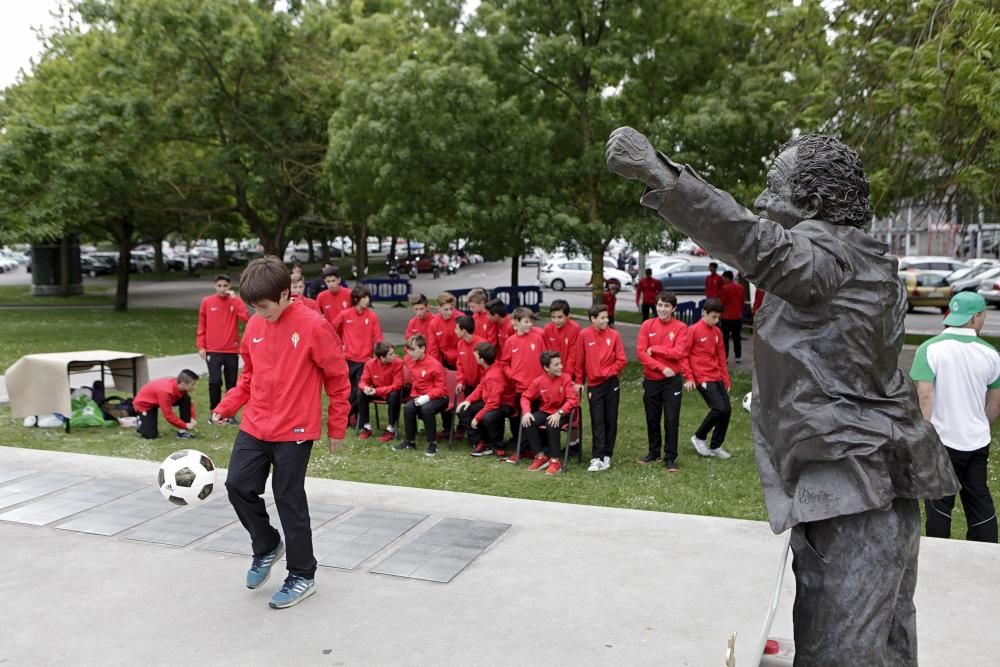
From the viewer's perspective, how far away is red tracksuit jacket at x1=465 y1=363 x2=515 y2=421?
972 centimetres

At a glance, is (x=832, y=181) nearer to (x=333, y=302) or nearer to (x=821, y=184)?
(x=821, y=184)

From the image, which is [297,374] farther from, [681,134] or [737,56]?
[737,56]

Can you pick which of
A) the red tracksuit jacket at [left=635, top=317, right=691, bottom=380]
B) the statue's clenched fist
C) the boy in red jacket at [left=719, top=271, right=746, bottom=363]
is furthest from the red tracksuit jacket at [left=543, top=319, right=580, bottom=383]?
the boy in red jacket at [left=719, top=271, right=746, bottom=363]

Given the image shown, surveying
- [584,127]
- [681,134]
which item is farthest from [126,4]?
[681,134]

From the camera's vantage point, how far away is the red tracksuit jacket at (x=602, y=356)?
914cm

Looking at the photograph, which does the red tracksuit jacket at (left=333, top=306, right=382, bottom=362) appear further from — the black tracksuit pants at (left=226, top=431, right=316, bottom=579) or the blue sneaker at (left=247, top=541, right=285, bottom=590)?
the black tracksuit pants at (left=226, top=431, right=316, bottom=579)

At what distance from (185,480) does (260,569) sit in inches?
37.3

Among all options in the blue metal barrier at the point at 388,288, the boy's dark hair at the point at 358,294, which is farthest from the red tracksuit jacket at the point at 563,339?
the blue metal barrier at the point at 388,288

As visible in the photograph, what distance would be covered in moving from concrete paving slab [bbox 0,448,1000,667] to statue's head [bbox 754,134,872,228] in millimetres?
2312

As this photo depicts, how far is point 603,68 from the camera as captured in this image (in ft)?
47.3

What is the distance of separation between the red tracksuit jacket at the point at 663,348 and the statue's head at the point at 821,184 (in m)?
6.33

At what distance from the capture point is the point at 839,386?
8.93 ft

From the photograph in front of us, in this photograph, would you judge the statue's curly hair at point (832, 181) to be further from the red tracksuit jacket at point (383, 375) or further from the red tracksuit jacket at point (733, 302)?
the red tracksuit jacket at point (733, 302)

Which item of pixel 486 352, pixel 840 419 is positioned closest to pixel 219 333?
pixel 486 352
